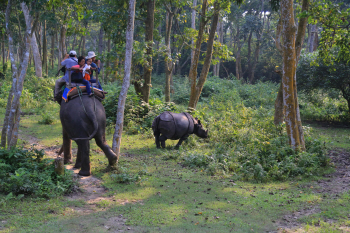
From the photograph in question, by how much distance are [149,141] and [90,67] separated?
474 centimetres

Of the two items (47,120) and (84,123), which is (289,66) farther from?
(47,120)

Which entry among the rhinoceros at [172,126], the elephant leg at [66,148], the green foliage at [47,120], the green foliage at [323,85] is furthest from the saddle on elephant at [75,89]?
the green foliage at [323,85]

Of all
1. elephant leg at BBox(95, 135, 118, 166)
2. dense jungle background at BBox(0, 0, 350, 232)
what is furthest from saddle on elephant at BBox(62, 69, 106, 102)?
elephant leg at BBox(95, 135, 118, 166)

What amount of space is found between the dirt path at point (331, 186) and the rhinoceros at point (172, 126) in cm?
462

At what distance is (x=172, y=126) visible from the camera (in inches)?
395

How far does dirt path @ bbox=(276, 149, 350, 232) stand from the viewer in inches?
195

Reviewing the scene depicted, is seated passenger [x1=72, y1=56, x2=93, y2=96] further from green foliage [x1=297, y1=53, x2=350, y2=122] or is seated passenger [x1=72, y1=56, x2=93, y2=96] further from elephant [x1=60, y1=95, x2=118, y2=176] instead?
green foliage [x1=297, y1=53, x2=350, y2=122]

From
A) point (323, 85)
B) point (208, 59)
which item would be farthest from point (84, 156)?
point (323, 85)

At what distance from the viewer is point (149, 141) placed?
11492 millimetres

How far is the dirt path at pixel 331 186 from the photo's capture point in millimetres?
4946

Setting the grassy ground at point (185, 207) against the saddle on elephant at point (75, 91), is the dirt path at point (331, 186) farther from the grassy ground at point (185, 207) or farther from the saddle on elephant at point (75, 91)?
the saddle on elephant at point (75, 91)

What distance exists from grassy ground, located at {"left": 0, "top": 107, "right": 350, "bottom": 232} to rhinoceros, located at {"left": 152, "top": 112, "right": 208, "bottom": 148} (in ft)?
6.90

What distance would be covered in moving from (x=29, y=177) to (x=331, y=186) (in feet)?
21.1

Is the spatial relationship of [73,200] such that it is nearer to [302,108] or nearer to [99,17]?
[99,17]
